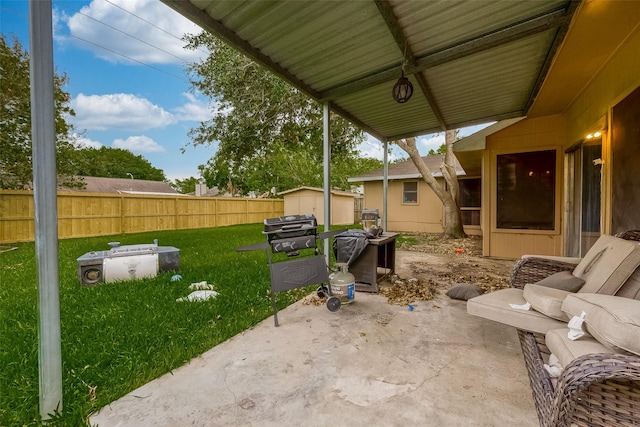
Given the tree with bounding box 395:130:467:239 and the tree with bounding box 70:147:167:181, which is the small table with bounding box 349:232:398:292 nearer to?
the tree with bounding box 395:130:467:239

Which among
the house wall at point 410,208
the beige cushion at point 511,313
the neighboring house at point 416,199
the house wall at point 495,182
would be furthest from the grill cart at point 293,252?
the house wall at point 410,208

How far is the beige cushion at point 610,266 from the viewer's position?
1720 millimetres

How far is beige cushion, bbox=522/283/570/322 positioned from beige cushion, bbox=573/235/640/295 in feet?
0.64

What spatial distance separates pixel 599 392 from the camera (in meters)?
1.03

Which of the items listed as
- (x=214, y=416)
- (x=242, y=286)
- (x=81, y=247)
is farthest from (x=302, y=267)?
(x=81, y=247)

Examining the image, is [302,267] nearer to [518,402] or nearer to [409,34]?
[518,402]

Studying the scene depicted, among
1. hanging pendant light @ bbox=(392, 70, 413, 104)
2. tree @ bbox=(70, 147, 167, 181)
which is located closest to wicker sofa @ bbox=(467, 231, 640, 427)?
hanging pendant light @ bbox=(392, 70, 413, 104)

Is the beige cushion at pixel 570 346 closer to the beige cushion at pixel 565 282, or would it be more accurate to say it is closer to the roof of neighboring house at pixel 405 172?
the beige cushion at pixel 565 282

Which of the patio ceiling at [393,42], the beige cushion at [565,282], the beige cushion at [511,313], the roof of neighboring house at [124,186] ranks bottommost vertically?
the beige cushion at [511,313]

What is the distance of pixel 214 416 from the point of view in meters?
1.56

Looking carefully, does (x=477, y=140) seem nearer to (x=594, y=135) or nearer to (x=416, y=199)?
(x=594, y=135)

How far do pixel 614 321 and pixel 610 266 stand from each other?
0.97m

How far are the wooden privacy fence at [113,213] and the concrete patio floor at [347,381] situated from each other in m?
9.21

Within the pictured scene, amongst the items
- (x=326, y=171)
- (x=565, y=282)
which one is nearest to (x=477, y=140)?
(x=326, y=171)
